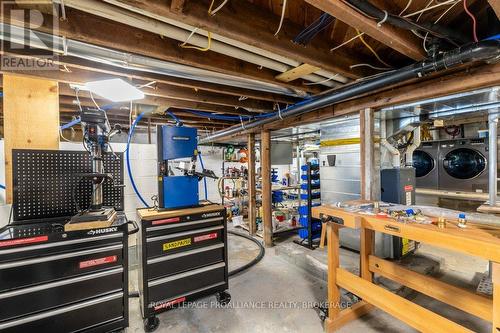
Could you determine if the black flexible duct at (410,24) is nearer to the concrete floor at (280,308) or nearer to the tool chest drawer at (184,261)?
the tool chest drawer at (184,261)

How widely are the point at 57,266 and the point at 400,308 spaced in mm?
2263

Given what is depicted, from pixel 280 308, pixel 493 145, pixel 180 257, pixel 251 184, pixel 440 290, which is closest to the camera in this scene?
pixel 440 290

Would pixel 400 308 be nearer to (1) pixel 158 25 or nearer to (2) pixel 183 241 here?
(2) pixel 183 241

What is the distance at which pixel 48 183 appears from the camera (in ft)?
5.56

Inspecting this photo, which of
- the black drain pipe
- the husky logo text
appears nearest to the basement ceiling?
the black drain pipe

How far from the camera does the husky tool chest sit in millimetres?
1803

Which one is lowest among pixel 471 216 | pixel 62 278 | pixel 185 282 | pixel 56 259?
pixel 185 282

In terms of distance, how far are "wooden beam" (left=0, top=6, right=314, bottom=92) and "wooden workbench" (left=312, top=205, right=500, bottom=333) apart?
1.39 m

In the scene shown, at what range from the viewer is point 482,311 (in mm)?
1494

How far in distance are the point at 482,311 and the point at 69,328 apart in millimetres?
2732

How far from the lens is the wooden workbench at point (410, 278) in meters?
1.14

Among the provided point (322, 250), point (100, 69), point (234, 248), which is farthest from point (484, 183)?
point (100, 69)

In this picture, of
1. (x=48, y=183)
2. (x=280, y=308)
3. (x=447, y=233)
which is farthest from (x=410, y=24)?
(x=48, y=183)

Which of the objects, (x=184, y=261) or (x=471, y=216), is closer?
(x=471, y=216)
